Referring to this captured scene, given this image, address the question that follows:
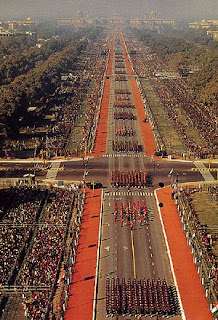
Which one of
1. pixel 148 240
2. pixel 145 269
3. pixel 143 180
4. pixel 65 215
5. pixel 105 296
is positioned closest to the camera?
pixel 105 296

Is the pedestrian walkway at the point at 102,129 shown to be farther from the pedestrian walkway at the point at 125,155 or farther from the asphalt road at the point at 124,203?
the pedestrian walkway at the point at 125,155

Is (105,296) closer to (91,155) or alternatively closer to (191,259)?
(191,259)

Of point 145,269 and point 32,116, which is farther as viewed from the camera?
point 32,116

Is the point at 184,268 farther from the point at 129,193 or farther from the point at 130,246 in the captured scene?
the point at 129,193

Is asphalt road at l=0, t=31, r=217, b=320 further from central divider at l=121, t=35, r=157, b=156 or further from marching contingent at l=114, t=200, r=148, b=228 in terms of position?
central divider at l=121, t=35, r=157, b=156

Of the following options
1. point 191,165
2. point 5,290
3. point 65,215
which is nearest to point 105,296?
point 5,290
